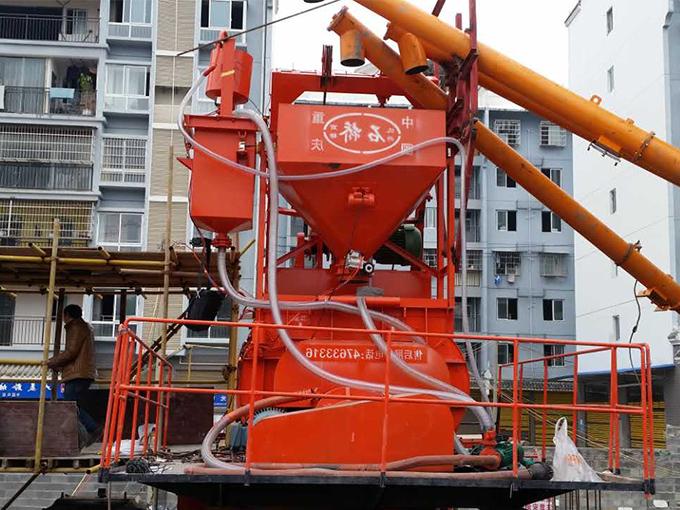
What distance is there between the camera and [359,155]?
8438 millimetres

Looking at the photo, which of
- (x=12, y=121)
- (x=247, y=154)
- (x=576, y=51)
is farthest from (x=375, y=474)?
(x=576, y=51)

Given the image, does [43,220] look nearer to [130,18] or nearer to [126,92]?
[126,92]

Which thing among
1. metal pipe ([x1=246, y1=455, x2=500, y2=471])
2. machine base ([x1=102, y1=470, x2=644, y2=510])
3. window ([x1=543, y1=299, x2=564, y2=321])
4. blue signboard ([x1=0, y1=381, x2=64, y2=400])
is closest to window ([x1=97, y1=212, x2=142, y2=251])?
blue signboard ([x1=0, y1=381, x2=64, y2=400])

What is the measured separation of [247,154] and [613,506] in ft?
45.0

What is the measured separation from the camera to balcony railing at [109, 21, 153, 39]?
37.7m

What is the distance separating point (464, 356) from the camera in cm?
946

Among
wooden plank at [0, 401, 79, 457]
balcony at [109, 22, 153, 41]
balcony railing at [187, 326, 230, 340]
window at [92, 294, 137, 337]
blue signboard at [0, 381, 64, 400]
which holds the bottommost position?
blue signboard at [0, 381, 64, 400]

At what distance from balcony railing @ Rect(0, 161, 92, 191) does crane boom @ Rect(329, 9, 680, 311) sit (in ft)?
93.8

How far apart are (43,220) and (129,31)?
29.9 feet

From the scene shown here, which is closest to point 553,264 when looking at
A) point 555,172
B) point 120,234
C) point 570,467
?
point 555,172

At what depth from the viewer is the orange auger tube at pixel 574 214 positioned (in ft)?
34.0

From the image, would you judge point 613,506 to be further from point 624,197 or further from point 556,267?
point 556,267

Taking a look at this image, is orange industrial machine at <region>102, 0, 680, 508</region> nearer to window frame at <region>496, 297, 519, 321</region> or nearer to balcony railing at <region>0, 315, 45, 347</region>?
balcony railing at <region>0, 315, 45, 347</region>

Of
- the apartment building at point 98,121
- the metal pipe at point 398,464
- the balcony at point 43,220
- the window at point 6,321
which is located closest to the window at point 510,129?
the apartment building at point 98,121
